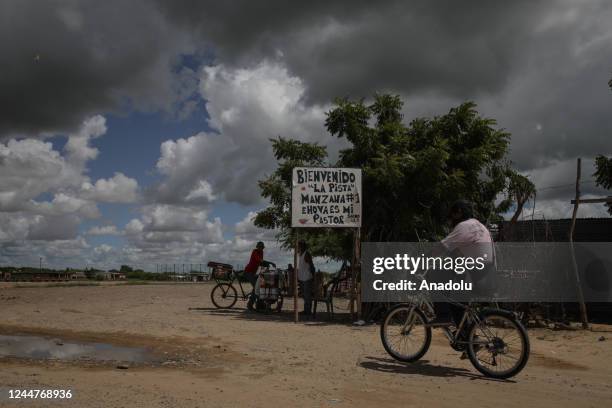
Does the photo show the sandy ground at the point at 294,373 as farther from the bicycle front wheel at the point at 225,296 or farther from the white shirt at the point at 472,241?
the bicycle front wheel at the point at 225,296

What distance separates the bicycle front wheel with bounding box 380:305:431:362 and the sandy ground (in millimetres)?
170

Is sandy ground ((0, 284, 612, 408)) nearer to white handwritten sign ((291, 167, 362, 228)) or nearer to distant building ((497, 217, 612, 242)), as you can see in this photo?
white handwritten sign ((291, 167, 362, 228))

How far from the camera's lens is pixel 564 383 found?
21.0ft

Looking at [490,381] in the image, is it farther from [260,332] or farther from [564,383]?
[260,332]

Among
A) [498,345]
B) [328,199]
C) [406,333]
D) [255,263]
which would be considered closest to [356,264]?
[328,199]

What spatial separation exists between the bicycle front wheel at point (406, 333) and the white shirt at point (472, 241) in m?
1.11

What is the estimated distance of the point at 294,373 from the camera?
21.6ft

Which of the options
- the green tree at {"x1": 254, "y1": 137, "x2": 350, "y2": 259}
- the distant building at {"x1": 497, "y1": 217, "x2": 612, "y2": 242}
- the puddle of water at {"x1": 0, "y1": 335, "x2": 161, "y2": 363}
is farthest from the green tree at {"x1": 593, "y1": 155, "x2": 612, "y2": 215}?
the puddle of water at {"x1": 0, "y1": 335, "x2": 161, "y2": 363}

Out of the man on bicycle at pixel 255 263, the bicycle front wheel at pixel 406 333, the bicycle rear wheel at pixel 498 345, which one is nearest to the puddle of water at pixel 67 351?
the bicycle front wheel at pixel 406 333

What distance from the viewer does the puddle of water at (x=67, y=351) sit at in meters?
7.44

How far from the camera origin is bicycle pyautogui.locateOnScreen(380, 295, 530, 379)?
21.4ft

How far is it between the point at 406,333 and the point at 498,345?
1248mm

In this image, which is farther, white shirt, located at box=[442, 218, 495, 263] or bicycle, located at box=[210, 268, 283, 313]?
bicycle, located at box=[210, 268, 283, 313]

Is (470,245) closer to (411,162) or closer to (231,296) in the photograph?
(411,162)
